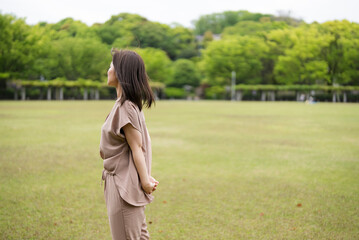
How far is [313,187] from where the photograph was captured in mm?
5762

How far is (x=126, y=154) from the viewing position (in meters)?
2.22

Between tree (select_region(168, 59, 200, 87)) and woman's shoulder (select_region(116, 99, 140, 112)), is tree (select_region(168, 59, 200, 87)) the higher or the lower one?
the higher one

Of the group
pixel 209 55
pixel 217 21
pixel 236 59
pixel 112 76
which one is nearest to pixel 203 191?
pixel 112 76

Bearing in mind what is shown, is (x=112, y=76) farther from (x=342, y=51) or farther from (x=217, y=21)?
(x=217, y=21)

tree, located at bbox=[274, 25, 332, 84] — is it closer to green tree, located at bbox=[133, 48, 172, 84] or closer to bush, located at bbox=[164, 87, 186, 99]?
bush, located at bbox=[164, 87, 186, 99]

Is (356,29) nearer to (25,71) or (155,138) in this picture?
(25,71)

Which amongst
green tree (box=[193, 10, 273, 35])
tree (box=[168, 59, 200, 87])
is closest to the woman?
tree (box=[168, 59, 200, 87])

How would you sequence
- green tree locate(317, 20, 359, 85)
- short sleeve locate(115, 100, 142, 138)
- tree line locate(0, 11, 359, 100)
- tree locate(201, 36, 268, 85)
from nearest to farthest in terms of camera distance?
short sleeve locate(115, 100, 142, 138), tree line locate(0, 11, 359, 100), green tree locate(317, 20, 359, 85), tree locate(201, 36, 268, 85)

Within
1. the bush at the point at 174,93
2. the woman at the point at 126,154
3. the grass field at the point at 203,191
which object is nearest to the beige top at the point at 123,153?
the woman at the point at 126,154

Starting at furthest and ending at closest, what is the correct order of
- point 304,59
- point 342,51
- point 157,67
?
point 157,67 → point 304,59 → point 342,51

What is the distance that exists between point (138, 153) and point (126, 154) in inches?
3.7

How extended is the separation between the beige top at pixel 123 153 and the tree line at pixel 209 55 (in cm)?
4855

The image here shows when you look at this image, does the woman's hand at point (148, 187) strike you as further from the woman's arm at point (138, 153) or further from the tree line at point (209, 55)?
the tree line at point (209, 55)

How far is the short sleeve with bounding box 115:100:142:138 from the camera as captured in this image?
211 centimetres
